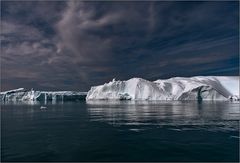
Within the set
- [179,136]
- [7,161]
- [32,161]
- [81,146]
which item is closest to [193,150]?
[179,136]

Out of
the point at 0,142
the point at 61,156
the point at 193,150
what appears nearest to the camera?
the point at 61,156

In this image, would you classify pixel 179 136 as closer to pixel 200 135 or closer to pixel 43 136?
pixel 200 135

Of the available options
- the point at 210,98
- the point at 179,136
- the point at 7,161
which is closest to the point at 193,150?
the point at 179,136

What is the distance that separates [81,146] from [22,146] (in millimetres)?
4808

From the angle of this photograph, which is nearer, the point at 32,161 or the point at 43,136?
the point at 32,161

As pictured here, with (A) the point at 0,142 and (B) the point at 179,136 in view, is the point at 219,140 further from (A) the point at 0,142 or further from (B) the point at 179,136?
(A) the point at 0,142

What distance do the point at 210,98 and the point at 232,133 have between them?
584ft

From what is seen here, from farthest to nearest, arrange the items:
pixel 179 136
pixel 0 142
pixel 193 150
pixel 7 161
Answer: pixel 179 136 < pixel 0 142 < pixel 193 150 < pixel 7 161

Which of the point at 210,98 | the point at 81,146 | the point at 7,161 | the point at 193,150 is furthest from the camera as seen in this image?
the point at 210,98

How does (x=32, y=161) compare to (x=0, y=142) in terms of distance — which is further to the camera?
(x=0, y=142)

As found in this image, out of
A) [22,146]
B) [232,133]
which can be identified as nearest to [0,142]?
[22,146]

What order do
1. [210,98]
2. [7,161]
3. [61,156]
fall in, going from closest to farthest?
[7,161], [61,156], [210,98]

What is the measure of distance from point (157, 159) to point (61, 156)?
6.54 m

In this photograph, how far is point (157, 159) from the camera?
16312mm
